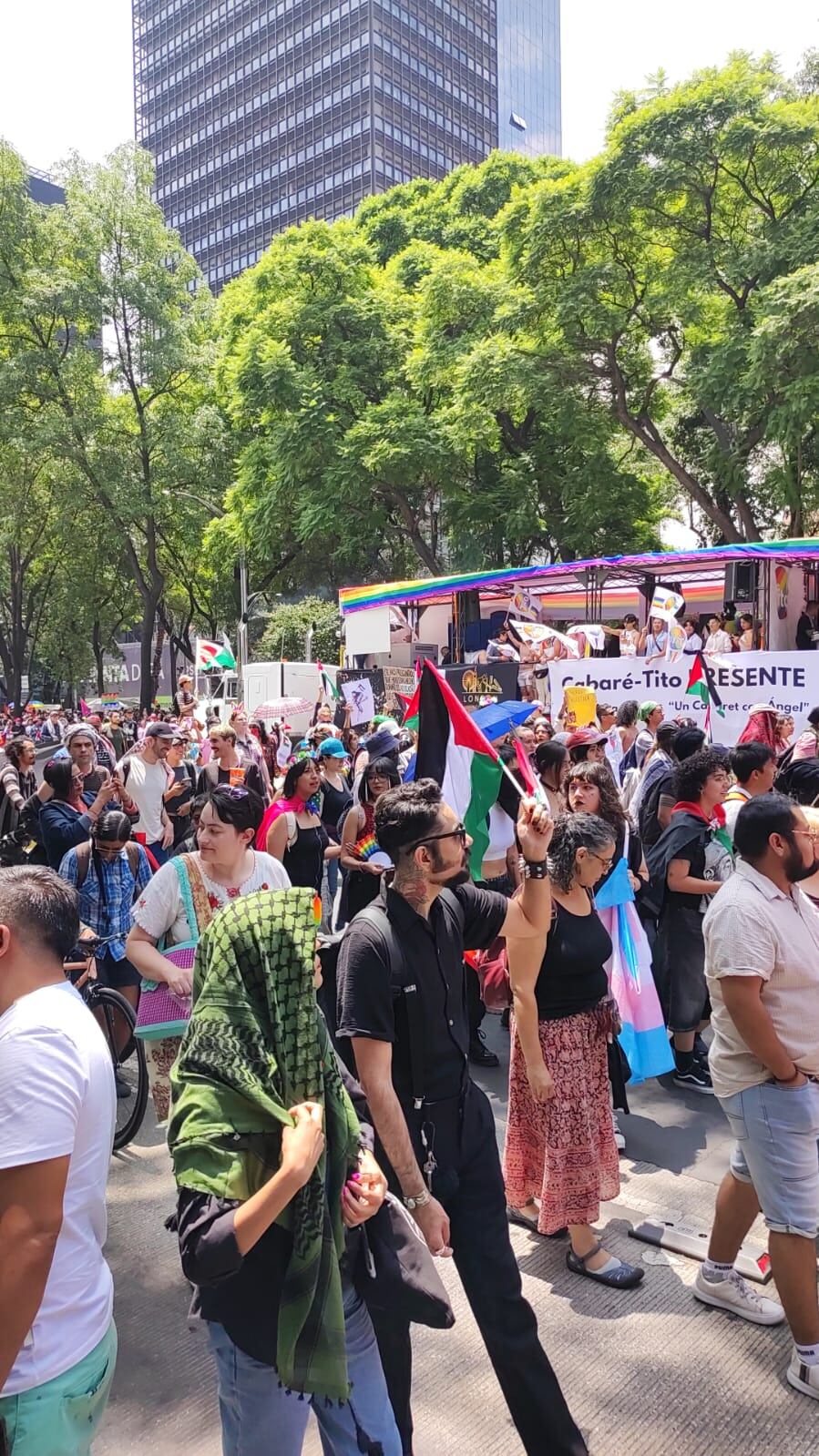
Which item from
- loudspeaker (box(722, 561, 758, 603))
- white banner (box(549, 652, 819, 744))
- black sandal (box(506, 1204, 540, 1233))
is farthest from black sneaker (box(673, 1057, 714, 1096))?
loudspeaker (box(722, 561, 758, 603))

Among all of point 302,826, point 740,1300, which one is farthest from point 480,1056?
point 740,1300

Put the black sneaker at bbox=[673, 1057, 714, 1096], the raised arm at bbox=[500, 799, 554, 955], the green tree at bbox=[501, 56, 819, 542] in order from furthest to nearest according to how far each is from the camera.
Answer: the green tree at bbox=[501, 56, 819, 542], the black sneaker at bbox=[673, 1057, 714, 1096], the raised arm at bbox=[500, 799, 554, 955]

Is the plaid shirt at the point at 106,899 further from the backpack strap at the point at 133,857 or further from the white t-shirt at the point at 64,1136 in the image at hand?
the white t-shirt at the point at 64,1136

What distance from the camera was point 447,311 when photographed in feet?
80.6

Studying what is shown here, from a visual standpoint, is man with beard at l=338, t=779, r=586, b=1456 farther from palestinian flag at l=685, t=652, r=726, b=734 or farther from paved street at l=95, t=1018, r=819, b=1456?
palestinian flag at l=685, t=652, r=726, b=734

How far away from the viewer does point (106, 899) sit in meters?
5.57

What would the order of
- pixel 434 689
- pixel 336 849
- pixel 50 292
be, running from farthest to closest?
pixel 50 292
pixel 336 849
pixel 434 689

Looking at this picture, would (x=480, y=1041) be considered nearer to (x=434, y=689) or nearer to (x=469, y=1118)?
(x=434, y=689)

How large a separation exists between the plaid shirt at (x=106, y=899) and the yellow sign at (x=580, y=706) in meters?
5.49

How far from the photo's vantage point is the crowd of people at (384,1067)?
5.90 ft

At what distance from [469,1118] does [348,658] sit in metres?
19.5

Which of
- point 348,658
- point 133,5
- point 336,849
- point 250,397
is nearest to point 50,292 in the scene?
point 250,397

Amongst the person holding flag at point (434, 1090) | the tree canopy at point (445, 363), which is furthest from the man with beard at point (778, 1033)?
the tree canopy at point (445, 363)

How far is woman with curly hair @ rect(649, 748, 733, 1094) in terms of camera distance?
5.39m
